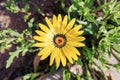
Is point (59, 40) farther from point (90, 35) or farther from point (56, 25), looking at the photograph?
point (90, 35)

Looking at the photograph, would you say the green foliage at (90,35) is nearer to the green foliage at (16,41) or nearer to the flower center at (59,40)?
the green foliage at (16,41)

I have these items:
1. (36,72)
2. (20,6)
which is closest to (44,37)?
(36,72)

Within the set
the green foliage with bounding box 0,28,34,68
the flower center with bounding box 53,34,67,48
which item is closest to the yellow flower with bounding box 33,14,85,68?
the flower center with bounding box 53,34,67,48

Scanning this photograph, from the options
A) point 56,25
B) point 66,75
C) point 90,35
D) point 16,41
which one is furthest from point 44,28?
point 90,35

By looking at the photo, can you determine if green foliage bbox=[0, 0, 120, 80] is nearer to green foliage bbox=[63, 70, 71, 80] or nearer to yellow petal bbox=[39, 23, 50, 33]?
green foliage bbox=[63, 70, 71, 80]

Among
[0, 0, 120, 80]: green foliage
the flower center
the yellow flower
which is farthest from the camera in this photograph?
[0, 0, 120, 80]: green foliage

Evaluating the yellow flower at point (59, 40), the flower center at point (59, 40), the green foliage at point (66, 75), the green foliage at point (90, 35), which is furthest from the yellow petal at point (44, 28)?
the green foliage at point (66, 75)

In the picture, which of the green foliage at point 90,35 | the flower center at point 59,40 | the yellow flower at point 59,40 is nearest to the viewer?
the yellow flower at point 59,40

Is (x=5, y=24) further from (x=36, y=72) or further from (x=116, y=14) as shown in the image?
(x=116, y=14)
